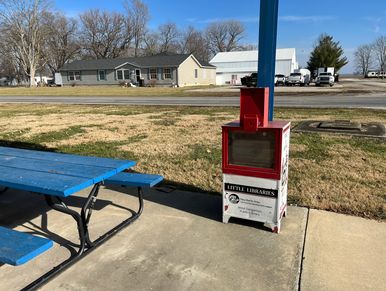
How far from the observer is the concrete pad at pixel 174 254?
2688 mm

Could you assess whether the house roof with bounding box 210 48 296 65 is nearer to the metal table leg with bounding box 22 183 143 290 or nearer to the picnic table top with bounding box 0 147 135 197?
the picnic table top with bounding box 0 147 135 197

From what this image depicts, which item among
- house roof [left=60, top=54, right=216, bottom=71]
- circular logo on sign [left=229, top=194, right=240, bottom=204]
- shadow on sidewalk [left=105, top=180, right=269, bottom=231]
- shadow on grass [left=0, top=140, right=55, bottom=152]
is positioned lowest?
shadow on sidewalk [left=105, top=180, right=269, bottom=231]

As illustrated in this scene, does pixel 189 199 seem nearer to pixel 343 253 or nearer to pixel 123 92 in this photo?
pixel 343 253

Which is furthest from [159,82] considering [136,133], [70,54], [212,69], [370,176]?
[370,176]

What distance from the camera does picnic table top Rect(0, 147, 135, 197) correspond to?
2.77 metres

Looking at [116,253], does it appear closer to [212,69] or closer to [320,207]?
[320,207]

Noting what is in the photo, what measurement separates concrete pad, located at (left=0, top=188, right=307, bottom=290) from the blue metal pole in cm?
153

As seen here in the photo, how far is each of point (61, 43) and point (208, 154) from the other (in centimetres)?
7614

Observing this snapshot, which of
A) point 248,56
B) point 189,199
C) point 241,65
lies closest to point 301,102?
point 189,199

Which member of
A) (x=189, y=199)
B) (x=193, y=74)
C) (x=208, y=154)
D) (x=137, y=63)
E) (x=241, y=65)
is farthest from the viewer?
(x=241, y=65)

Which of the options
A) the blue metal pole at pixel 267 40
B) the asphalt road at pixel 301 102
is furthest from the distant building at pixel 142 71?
the blue metal pole at pixel 267 40

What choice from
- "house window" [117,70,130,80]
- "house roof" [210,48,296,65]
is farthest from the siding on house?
"house window" [117,70,130,80]

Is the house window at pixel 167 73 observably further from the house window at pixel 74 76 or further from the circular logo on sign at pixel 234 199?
the circular logo on sign at pixel 234 199

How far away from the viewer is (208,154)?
20.5ft
